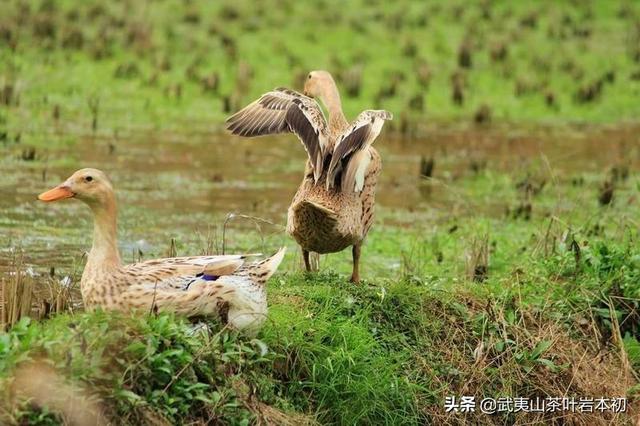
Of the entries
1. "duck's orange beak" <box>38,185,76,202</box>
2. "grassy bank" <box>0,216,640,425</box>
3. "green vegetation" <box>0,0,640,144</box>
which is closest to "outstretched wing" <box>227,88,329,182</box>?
"grassy bank" <box>0,216,640,425</box>

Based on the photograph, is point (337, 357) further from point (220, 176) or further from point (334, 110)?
point (220, 176)

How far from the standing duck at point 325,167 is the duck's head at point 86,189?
1.17 m

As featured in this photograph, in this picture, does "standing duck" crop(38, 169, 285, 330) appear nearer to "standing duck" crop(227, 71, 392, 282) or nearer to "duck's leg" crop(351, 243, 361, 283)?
"standing duck" crop(227, 71, 392, 282)

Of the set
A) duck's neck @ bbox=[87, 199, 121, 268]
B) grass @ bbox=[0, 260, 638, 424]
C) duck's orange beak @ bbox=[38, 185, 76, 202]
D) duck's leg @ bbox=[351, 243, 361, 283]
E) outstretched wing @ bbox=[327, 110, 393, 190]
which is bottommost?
grass @ bbox=[0, 260, 638, 424]

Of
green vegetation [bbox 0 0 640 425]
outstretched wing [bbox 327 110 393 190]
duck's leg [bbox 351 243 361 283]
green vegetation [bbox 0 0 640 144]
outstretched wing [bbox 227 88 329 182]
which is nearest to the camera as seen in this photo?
green vegetation [bbox 0 0 640 425]

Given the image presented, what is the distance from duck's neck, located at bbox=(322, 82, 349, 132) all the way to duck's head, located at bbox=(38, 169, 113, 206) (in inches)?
71.0

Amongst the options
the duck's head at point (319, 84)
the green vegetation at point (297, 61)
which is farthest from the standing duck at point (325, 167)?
the green vegetation at point (297, 61)

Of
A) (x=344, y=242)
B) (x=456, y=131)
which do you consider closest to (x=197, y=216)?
(x=344, y=242)

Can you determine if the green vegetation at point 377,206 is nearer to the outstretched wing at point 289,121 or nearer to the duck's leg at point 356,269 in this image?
the duck's leg at point 356,269

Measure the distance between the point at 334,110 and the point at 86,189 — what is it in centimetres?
207

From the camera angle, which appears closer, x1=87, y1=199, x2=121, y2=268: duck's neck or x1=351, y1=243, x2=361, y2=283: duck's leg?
x1=87, y1=199, x2=121, y2=268: duck's neck

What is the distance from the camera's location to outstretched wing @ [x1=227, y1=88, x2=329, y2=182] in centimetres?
717

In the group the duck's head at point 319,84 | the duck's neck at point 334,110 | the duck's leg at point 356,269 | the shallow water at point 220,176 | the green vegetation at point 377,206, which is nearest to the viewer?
the green vegetation at point 377,206

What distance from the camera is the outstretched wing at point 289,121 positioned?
717 centimetres
